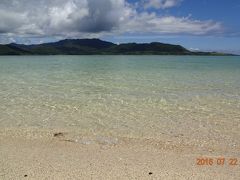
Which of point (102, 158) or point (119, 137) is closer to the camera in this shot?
point (102, 158)

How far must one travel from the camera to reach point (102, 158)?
27.1ft

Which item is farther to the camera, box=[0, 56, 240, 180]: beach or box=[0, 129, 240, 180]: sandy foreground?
box=[0, 56, 240, 180]: beach

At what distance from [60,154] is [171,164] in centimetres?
292

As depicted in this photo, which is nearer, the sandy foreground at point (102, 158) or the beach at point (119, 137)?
the sandy foreground at point (102, 158)

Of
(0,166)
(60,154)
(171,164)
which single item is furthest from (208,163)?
(0,166)

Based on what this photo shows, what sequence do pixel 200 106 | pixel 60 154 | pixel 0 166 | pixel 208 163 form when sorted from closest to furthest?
pixel 0 166 → pixel 208 163 → pixel 60 154 → pixel 200 106

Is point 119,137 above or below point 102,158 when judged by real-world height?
below

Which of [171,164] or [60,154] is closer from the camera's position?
[171,164]

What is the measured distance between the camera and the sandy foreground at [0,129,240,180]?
7094mm

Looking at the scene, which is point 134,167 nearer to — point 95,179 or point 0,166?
point 95,179

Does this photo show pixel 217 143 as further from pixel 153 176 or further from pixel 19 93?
pixel 19 93

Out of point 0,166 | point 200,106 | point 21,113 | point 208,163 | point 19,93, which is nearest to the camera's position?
point 0,166

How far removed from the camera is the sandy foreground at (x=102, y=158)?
7.09 meters

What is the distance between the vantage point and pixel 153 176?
22.9 feet
